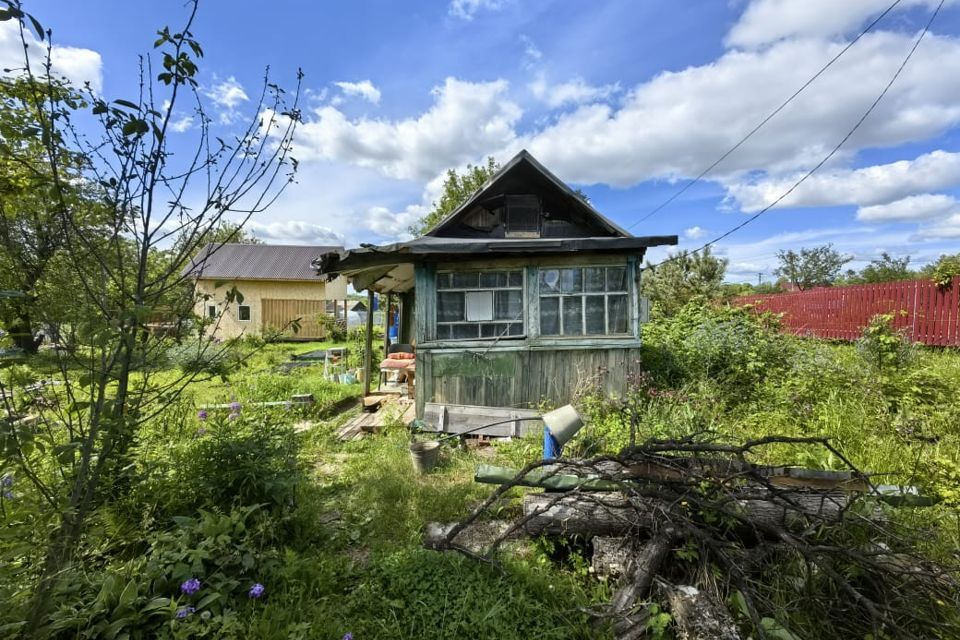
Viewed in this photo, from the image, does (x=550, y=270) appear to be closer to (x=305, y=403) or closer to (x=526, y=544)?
(x=526, y=544)

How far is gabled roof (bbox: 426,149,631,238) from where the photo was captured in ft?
20.8

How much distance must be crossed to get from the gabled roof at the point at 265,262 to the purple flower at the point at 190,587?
1890cm

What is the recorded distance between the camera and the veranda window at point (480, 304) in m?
5.79

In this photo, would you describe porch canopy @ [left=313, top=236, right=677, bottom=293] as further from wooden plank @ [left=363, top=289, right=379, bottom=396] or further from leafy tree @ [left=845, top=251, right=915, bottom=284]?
leafy tree @ [left=845, top=251, right=915, bottom=284]

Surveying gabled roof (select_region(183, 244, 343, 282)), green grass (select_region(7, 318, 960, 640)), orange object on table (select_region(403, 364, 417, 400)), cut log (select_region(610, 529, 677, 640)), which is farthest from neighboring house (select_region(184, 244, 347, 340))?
cut log (select_region(610, 529, 677, 640))

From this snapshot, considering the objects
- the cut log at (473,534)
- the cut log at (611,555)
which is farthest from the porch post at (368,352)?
the cut log at (611,555)

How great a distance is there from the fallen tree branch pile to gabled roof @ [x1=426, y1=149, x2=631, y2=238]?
171 inches

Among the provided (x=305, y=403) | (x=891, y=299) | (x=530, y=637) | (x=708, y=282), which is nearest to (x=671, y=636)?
(x=530, y=637)

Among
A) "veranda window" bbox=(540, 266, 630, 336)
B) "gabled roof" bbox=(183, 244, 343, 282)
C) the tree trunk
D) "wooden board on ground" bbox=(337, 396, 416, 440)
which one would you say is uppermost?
"gabled roof" bbox=(183, 244, 343, 282)

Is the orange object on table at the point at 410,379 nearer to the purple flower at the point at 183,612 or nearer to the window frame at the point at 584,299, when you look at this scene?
the window frame at the point at 584,299

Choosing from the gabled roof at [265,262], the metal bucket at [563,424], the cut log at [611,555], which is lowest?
the cut log at [611,555]

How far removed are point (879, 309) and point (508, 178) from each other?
11.4 m

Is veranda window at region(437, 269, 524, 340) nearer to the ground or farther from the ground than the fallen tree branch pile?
farther from the ground

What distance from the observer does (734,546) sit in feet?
7.75
